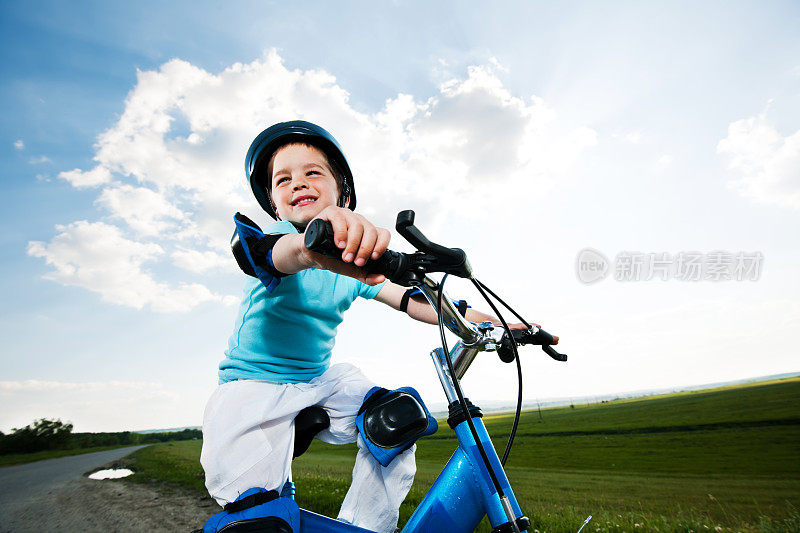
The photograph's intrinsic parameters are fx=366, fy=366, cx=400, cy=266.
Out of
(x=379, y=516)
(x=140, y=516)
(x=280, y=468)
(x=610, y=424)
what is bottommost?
(x=610, y=424)

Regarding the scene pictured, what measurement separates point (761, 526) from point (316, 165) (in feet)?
16.4

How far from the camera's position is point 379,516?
1807mm

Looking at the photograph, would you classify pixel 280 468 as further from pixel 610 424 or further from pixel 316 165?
pixel 610 424

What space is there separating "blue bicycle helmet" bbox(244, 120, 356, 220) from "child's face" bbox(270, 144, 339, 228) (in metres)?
0.06

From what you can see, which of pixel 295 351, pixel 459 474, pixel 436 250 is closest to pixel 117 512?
pixel 295 351

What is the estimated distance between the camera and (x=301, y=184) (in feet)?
7.86

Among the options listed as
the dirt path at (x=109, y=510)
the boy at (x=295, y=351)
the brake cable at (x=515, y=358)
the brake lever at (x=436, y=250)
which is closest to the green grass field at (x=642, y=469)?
the dirt path at (x=109, y=510)

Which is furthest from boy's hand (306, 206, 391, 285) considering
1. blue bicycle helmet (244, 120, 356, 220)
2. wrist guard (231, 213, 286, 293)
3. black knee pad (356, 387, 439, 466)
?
blue bicycle helmet (244, 120, 356, 220)

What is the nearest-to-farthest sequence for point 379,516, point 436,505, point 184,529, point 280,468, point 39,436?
1. point 436,505
2. point 280,468
3. point 379,516
4. point 184,529
5. point 39,436

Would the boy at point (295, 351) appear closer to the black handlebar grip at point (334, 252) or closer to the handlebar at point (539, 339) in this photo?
the black handlebar grip at point (334, 252)

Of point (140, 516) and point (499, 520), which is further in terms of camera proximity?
point (140, 516)

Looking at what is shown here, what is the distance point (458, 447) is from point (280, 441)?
0.81m

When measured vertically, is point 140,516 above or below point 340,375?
below

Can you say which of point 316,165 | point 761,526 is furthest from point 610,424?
point 316,165
